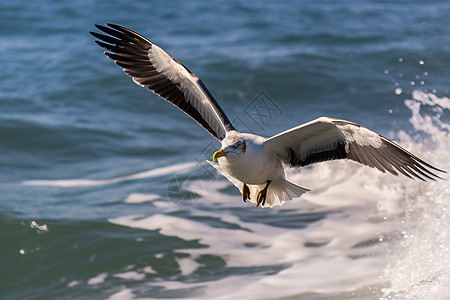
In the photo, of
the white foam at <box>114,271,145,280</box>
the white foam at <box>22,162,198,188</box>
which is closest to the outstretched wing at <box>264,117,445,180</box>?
the white foam at <box>114,271,145,280</box>

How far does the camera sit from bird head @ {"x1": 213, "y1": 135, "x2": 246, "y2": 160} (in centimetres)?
496

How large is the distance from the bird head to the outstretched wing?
13.5 inches

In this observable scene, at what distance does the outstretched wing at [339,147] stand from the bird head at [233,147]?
34 centimetres

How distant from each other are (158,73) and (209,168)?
4145 millimetres

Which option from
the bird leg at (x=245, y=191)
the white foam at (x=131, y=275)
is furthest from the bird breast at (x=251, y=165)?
the white foam at (x=131, y=275)

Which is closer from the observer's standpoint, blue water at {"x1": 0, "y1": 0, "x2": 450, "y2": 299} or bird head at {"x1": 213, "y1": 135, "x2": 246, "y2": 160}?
bird head at {"x1": 213, "y1": 135, "x2": 246, "y2": 160}

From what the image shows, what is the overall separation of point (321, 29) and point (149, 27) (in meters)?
4.29

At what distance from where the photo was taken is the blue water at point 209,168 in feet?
24.3

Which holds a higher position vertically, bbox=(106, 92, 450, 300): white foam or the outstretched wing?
the outstretched wing

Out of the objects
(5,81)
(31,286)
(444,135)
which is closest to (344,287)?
(31,286)

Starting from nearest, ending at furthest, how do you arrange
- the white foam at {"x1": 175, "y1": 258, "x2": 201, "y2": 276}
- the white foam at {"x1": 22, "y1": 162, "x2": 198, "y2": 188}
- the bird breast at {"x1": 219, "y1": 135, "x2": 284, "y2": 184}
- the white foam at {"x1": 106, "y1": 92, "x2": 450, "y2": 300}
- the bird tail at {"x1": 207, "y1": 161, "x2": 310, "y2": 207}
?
the bird breast at {"x1": 219, "y1": 135, "x2": 284, "y2": 184}, the bird tail at {"x1": 207, "y1": 161, "x2": 310, "y2": 207}, the white foam at {"x1": 106, "y1": 92, "x2": 450, "y2": 300}, the white foam at {"x1": 175, "y1": 258, "x2": 201, "y2": 276}, the white foam at {"x1": 22, "y1": 162, "x2": 198, "y2": 188}

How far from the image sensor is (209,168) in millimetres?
10266

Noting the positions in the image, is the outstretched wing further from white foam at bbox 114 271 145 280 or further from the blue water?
white foam at bbox 114 271 145 280

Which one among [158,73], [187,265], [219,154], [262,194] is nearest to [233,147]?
[219,154]
